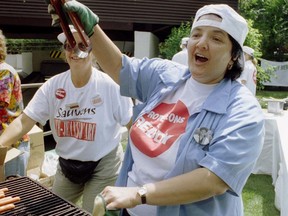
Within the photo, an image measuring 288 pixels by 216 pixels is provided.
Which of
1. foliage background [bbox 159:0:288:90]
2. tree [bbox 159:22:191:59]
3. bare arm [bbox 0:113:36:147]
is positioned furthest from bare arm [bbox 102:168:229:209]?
foliage background [bbox 159:0:288:90]

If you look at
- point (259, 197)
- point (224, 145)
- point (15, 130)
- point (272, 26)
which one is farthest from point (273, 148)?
point (272, 26)

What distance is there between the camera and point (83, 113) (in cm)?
266

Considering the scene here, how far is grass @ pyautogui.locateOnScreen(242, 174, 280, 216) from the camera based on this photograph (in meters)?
4.23

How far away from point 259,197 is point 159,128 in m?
3.51

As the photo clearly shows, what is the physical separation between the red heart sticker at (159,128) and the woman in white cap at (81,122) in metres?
1.01

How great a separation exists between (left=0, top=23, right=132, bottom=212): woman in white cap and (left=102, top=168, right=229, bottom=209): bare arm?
1.30 meters

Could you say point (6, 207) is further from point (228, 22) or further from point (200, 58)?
point (228, 22)

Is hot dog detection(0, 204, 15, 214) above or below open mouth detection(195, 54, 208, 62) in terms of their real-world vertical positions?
below

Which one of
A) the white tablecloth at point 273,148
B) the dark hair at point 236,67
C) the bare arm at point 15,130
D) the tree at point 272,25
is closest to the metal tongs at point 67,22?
the dark hair at point 236,67

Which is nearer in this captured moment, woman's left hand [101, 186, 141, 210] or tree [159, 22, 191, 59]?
woman's left hand [101, 186, 141, 210]

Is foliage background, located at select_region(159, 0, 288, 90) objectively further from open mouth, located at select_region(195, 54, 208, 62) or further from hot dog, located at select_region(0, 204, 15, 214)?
hot dog, located at select_region(0, 204, 15, 214)

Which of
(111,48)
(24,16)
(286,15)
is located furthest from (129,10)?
(286,15)

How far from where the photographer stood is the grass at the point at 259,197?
423 centimetres

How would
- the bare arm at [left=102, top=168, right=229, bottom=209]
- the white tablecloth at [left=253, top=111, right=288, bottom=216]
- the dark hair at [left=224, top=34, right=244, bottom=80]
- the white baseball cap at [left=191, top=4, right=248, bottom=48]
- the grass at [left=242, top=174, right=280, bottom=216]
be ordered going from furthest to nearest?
1. the white tablecloth at [left=253, top=111, right=288, bottom=216]
2. the grass at [left=242, top=174, right=280, bottom=216]
3. the dark hair at [left=224, top=34, right=244, bottom=80]
4. the white baseball cap at [left=191, top=4, right=248, bottom=48]
5. the bare arm at [left=102, top=168, right=229, bottom=209]
